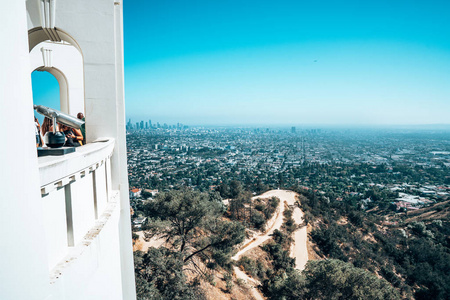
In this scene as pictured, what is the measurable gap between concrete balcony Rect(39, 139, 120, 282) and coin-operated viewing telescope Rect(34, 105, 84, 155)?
16cm

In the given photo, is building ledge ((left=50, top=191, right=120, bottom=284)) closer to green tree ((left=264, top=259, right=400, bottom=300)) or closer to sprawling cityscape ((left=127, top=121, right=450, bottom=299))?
sprawling cityscape ((left=127, top=121, right=450, bottom=299))

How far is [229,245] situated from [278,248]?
19.1 feet

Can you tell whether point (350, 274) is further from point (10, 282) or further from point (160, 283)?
point (10, 282)

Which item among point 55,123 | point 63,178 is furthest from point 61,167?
point 55,123

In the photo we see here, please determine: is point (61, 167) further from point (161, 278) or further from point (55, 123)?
point (161, 278)

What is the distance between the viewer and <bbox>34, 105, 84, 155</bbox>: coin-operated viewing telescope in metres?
2.18

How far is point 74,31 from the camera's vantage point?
359 cm

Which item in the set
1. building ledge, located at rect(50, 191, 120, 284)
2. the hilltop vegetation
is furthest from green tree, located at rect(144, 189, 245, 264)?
the hilltop vegetation

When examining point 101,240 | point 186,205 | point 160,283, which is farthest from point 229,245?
point 101,240

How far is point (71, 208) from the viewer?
7.09 ft

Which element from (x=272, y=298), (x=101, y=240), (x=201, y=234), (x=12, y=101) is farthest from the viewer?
(x=201, y=234)

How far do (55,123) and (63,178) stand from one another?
0.84 m

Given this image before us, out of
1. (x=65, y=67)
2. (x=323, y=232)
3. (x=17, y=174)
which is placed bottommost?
(x=323, y=232)

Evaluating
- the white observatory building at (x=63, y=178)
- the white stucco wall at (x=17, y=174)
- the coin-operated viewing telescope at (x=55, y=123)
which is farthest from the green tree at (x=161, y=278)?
the white stucco wall at (x=17, y=174)
